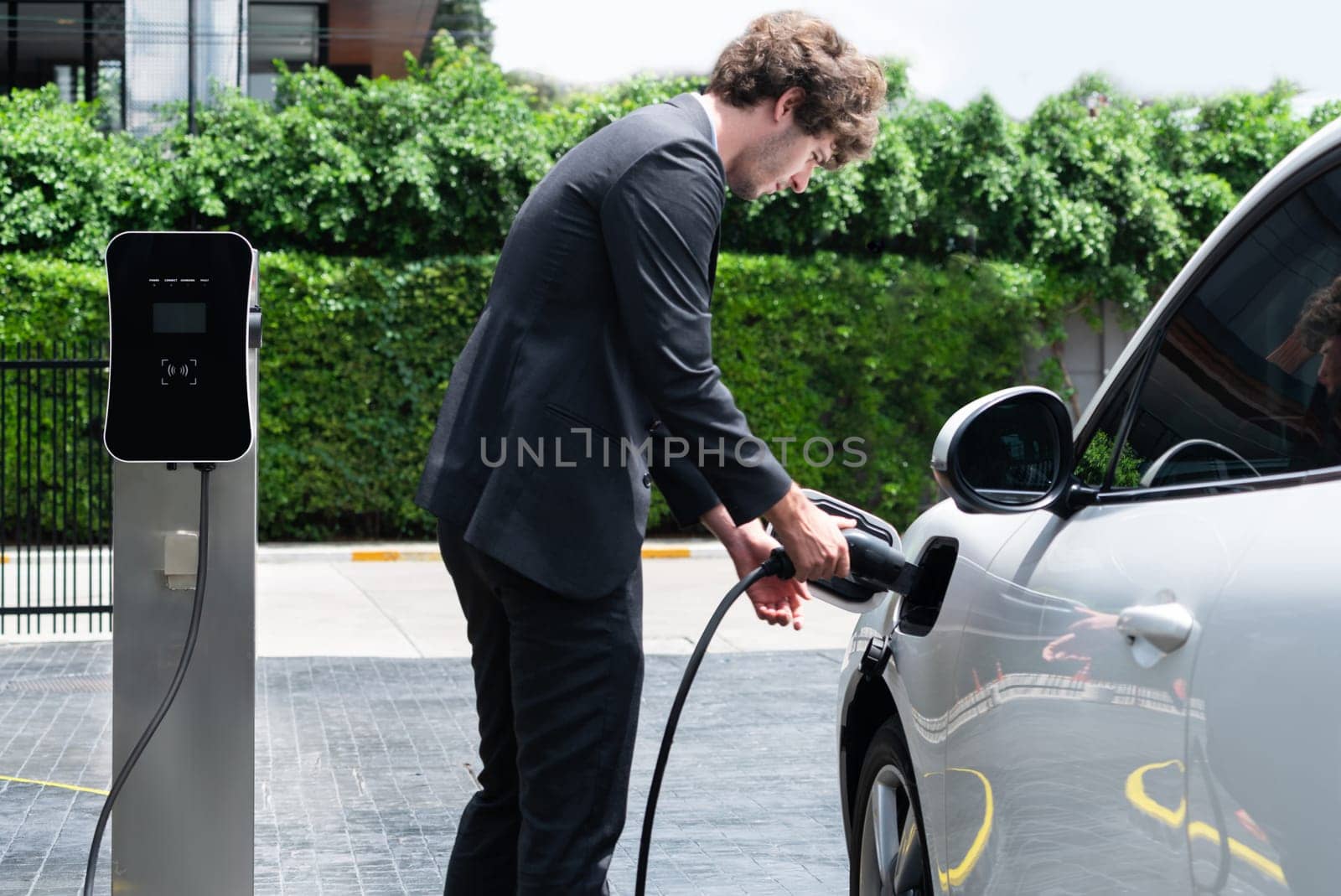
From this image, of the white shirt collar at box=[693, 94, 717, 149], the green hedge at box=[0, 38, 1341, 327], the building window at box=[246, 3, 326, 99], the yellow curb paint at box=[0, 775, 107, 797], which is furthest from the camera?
the building window at box=[246, 3, 326, 99]

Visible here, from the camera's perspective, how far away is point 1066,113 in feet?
52.5

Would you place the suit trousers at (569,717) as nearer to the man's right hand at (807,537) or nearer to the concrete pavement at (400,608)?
the man's right hand at (807,537)

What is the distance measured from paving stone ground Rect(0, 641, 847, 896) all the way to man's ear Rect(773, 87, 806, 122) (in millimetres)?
2028

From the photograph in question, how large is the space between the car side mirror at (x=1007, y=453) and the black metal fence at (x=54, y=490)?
24.1ft

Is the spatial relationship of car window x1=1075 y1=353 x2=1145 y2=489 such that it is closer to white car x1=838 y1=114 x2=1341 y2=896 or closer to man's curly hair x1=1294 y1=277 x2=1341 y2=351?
white car x1=838 y1=114 x2=1341 y2=896

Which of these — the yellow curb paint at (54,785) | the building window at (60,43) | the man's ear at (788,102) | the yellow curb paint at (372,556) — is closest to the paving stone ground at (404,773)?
the yellow curb paint at (54,785)

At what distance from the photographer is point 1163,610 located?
1821mm

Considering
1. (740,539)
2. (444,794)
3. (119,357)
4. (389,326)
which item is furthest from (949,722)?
(389,326)

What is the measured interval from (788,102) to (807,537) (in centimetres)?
81

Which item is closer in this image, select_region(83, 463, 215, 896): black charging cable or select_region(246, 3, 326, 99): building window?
select_region(83, 463, 215, 896): black charging cable

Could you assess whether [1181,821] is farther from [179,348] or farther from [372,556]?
[372,556]

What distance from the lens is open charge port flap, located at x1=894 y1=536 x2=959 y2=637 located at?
2771 mm

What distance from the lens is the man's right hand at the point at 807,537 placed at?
2.55 m

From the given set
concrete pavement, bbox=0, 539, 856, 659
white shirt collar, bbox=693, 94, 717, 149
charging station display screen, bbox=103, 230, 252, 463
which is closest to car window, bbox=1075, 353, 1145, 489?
white shirt collar, bbox=693, 94, 717, 149
